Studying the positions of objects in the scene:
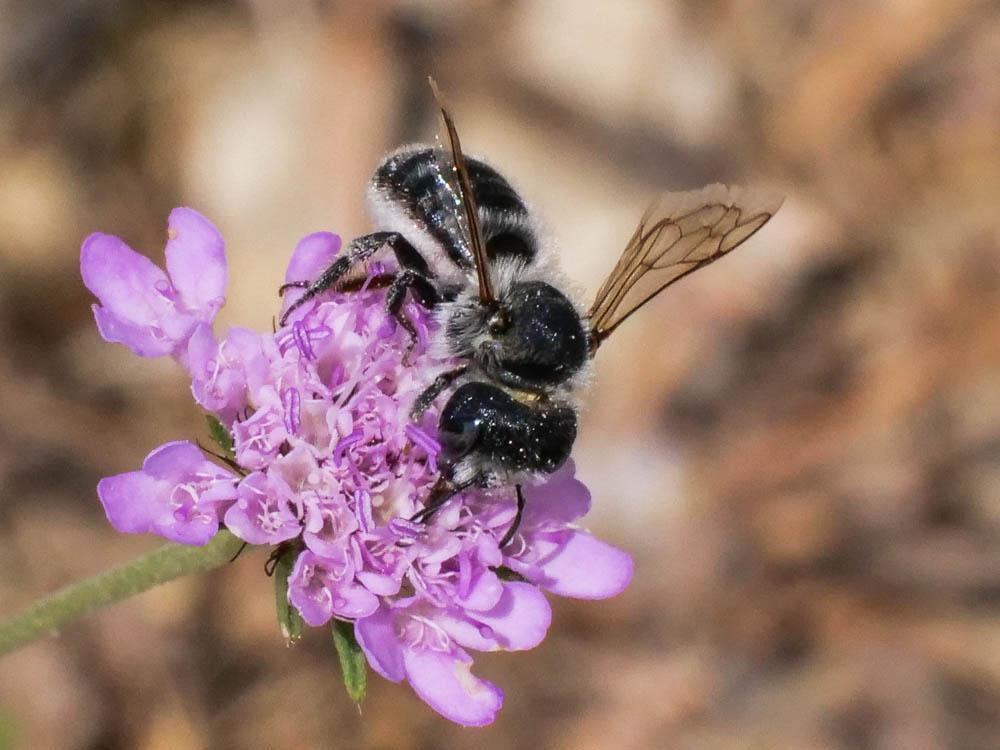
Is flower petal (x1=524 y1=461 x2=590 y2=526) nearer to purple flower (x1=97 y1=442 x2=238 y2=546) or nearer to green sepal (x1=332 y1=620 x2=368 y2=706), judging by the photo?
green sepal (x1=332 y1=620 x2=368 y2=706)

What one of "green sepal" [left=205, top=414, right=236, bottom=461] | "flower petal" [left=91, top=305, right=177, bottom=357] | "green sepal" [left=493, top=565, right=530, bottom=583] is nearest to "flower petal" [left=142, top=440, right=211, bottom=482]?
"green sepal" [left=205, top=414, right=236, bottom=461]

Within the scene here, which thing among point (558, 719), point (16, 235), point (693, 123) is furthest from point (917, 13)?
point (16, 235)

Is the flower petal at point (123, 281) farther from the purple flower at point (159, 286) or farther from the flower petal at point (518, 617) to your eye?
the flower petal at point (518, 617)

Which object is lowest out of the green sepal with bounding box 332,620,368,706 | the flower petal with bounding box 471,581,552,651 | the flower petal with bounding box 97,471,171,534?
the green sepal with bounding box 332,620,368,706

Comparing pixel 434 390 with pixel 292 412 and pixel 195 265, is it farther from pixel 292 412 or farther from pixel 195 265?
pixel 195 265

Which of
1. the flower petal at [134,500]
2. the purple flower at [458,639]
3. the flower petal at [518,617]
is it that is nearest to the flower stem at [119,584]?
the flower petal at [134,500]

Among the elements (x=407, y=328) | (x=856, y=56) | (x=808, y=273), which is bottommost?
(x=407, y=328)

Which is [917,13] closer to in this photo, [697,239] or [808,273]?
[808,273]

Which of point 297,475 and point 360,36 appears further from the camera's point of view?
point 360,36
